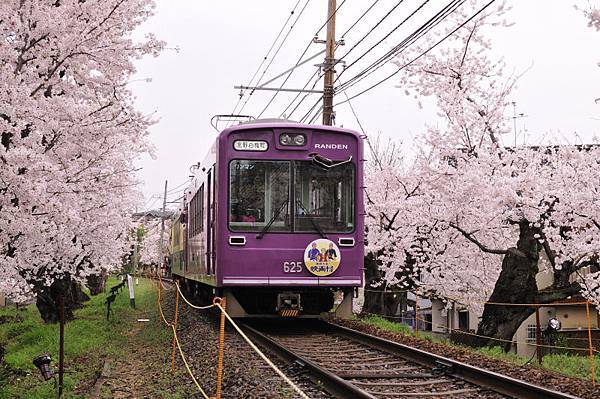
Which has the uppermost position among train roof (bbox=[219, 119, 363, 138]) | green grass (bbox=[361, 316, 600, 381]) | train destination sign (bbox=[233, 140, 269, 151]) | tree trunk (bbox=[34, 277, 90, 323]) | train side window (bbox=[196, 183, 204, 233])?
train roof (bbox=[219, 119, 363, 138])

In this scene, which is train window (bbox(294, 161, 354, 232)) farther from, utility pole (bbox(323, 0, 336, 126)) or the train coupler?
utility pole (bbox(323, 0, 336, 126))

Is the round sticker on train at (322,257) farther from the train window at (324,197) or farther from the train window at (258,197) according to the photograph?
the train window at (258,197)

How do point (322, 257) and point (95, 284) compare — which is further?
point (95, 284)

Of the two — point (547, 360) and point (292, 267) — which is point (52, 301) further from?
point (547, 360)

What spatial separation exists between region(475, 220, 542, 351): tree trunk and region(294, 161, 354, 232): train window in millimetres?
5815

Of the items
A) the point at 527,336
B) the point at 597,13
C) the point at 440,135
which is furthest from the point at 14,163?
the point at 527,336

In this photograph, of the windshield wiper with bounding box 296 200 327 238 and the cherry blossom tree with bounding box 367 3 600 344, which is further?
the cherry blossom tree with bounding box 367 3 600 344

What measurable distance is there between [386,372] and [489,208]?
978 cm

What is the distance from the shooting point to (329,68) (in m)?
15.4

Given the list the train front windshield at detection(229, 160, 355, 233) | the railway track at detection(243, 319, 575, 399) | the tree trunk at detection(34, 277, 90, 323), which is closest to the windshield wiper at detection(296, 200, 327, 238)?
the train front windshield at detection(229, 160, 355, 233)

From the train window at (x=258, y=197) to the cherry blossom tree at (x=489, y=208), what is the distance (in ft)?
15.6

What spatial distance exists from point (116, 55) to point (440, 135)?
30.1 ft

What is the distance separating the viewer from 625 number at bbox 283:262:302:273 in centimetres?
1008

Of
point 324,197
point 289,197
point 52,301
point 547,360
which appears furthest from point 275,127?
point 52,301
